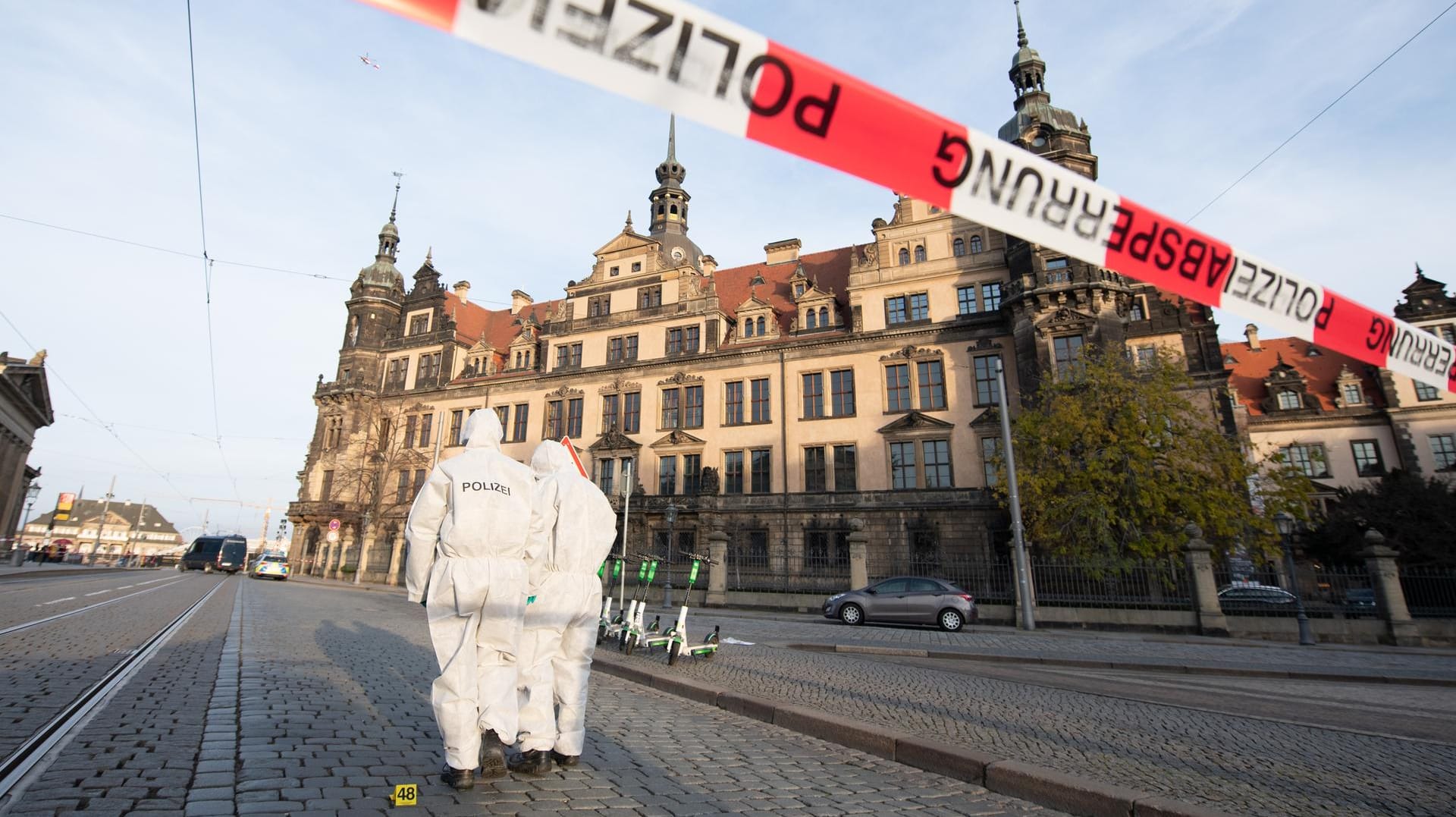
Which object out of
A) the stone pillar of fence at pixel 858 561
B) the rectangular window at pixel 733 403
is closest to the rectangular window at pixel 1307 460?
the rectangular window at pixel 733 403

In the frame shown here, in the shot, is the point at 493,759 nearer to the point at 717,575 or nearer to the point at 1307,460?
the point at 717,575

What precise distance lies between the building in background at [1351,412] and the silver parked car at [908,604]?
30001mm

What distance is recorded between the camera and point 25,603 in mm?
13430

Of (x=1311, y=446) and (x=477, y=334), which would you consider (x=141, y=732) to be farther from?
(x=1311, y=446)

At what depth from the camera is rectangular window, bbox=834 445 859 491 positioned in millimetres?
30219

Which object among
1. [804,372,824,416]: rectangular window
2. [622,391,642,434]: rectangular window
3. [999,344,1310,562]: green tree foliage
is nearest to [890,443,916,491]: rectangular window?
[804,372,824,416]: rectangular window

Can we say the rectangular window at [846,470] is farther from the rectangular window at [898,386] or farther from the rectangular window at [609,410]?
the rectangular window at [609,410]

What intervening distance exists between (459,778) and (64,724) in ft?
10.4

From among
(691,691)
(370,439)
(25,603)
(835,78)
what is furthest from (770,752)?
(370,439)

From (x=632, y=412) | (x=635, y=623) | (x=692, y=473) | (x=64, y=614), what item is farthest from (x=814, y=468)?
(x=64, y=614)

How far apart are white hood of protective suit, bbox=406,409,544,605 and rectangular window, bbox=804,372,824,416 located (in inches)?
1098

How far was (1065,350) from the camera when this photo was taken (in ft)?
87.2

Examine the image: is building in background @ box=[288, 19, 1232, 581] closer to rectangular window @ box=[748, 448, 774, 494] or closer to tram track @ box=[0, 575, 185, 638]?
rectangular window @ box=[748, 448, 774, 494]

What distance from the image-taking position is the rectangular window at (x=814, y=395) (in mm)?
31781
